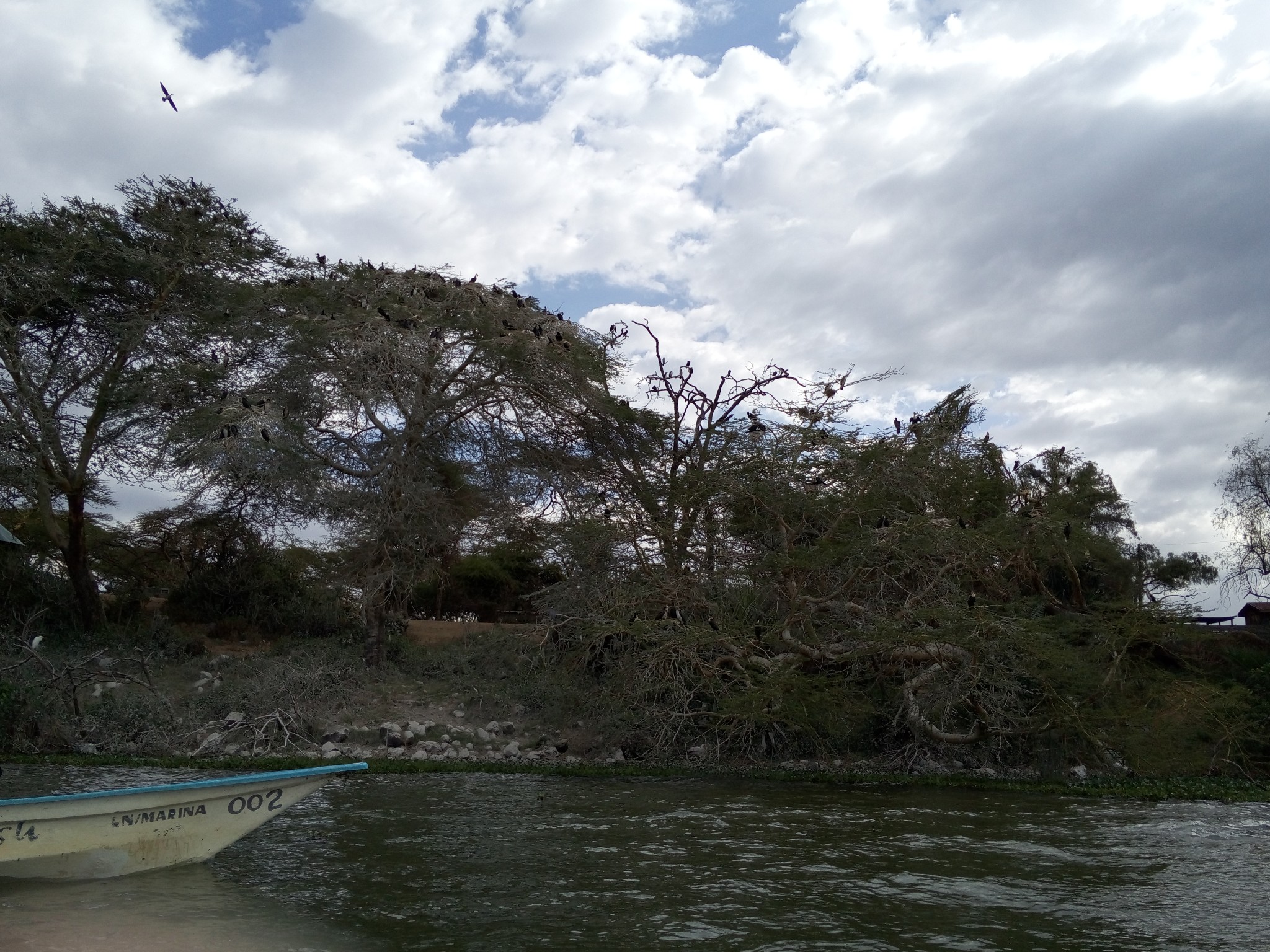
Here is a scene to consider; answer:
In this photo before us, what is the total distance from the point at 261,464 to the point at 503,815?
9.09 meters

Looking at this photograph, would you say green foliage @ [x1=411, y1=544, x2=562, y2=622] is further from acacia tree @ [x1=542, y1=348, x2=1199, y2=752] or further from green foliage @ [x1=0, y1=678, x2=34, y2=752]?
green foliage @ [x1=0, y1=678, x2=34, y2=752]

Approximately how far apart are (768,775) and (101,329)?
15786mm

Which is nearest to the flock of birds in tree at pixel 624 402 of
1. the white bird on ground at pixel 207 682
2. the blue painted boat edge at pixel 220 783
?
the white bird on ground at pixel 207 682

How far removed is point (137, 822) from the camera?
7461 mm

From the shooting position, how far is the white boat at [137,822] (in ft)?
23.3

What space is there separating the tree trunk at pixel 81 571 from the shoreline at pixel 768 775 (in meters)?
7.34

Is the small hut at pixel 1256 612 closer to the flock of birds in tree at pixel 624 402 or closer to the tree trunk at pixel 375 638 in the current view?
the flock of birds in tree at pixel 624 402

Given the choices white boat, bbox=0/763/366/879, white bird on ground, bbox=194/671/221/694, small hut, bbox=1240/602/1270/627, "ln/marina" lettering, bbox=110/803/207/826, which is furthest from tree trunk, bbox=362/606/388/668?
small hut, bbox=1240/602/1270/627

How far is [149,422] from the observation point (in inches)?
755

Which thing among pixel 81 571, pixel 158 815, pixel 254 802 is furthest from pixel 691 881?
pixel 81 571

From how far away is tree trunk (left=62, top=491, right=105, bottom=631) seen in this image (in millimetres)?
19938

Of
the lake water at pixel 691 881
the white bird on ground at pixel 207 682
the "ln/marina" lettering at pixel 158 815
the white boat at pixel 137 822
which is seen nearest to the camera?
the lake water at pixel 691 881

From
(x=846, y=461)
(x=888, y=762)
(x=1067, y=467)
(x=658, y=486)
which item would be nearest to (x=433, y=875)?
(x=888, y=762)

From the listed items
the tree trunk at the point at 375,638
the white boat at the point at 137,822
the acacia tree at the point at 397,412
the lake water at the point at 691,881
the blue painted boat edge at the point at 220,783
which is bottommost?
the lake water at the point at 691,881
